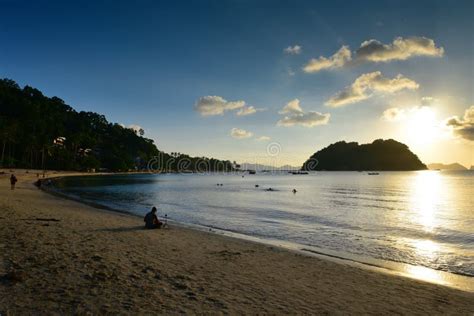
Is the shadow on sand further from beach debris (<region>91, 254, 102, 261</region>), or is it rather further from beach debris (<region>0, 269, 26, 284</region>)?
beach debris (<region>0, 269, 26, 284</region>)

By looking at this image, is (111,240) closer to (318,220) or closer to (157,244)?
(157,244)

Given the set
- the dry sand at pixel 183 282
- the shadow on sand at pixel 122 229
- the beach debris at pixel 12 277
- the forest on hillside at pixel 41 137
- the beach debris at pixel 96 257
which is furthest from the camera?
the forest on hillside at pixel 41 137

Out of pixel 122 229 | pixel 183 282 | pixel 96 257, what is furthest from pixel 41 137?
pixel 183 282

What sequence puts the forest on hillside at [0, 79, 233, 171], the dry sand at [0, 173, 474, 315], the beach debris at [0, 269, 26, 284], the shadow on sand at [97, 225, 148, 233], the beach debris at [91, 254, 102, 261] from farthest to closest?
1. the forest on hillside at [0, 79, 233, 171]
2. the shadow on sand at [97, 225, 148, 233]
3. the beach debris at [91, 254, 102, 261]
4. the beach debris at [0, 269, 26, 284]
5. the dry sand at [0, 173, 474, 315]

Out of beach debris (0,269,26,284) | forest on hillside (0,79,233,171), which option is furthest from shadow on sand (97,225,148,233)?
forest on hillside (0,79,233,171)

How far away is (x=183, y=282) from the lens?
960 centimetres

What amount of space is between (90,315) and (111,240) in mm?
9195

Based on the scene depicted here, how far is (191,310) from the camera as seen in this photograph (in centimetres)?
748

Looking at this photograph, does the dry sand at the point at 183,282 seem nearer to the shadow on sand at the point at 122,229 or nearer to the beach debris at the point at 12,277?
the beach debris at the point at 12,277

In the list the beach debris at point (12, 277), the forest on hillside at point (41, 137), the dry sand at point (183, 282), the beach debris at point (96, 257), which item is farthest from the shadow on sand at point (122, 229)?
the forest on hillside at point (41, 137)

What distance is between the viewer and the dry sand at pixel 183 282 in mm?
7590

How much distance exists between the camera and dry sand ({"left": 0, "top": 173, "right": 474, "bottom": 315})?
759cm

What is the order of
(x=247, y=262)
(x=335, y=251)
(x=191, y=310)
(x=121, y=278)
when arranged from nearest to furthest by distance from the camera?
(x=191, y=310), (x=121, y=278), (x=247, y=262), (x=335, y=251)

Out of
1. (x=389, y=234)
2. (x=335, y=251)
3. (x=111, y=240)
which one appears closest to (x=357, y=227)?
(x=389, y=234)
